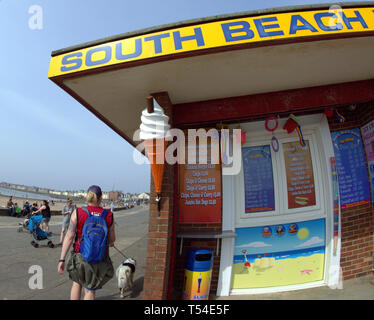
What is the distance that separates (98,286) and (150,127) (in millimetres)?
2057

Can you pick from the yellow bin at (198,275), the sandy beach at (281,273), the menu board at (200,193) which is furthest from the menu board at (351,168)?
the yellow bin at (198,275)

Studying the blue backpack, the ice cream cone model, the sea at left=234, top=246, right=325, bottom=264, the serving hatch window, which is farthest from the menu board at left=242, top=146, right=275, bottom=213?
the blue backpack

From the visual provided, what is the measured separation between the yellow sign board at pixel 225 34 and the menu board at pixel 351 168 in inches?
76.6

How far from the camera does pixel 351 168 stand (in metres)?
3.93

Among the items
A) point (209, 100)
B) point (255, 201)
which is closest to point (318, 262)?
point (255, 201)

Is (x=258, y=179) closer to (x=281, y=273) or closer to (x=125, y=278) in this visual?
(x=281, y=273)

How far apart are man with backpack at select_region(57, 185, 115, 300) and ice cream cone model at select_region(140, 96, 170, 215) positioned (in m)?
1.02

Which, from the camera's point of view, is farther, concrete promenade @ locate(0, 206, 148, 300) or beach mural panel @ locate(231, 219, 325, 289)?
beach mural panel @ locate(231, 219, 325, 289)

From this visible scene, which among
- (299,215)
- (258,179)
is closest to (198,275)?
(258,179)

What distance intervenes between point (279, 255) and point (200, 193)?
5.62 ft

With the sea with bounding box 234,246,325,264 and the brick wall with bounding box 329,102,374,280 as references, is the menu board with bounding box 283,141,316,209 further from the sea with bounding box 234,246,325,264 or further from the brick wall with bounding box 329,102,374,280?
the sea with bounding box 234,246,325,264

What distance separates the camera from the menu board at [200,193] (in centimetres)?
373

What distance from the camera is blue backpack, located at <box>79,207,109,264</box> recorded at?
2.48m

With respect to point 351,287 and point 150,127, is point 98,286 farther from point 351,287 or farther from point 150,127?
point 351,287
